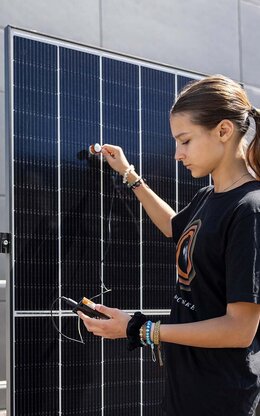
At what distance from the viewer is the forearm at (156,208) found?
2855 millimetres

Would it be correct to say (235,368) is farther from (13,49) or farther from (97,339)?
(13,49)

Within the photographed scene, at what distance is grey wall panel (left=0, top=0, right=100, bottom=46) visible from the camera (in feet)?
14.9

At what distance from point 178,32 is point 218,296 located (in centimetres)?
392

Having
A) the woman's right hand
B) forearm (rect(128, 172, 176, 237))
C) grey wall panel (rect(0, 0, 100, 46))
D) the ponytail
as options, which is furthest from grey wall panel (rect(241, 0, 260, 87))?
the ponytail

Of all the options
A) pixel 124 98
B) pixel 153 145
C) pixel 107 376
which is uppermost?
pixel 124 98

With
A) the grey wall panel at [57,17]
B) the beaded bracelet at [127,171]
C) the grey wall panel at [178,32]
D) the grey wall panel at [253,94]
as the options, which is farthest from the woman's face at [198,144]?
the grey wall panel at [253,94]

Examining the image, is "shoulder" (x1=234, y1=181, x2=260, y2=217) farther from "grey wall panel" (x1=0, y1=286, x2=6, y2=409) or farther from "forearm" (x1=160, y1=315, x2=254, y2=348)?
"grey wall panel" (x1=0, y1=286, x2=6, y2=409)

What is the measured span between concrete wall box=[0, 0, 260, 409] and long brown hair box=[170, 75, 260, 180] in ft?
8.67

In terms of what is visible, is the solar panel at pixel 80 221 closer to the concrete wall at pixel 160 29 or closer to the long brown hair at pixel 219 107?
the long brown hair at pixel 219 107

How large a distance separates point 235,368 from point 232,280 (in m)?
0.29

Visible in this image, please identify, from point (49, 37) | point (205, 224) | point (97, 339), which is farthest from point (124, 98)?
point (205, 224)

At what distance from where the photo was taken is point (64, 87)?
127 inches

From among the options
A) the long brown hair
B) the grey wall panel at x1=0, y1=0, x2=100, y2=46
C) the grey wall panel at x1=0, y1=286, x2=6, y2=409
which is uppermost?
the grey wall panel at x1=0, y1=0, x2=100, y2=46

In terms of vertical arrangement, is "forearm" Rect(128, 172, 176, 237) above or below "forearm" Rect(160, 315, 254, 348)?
above
